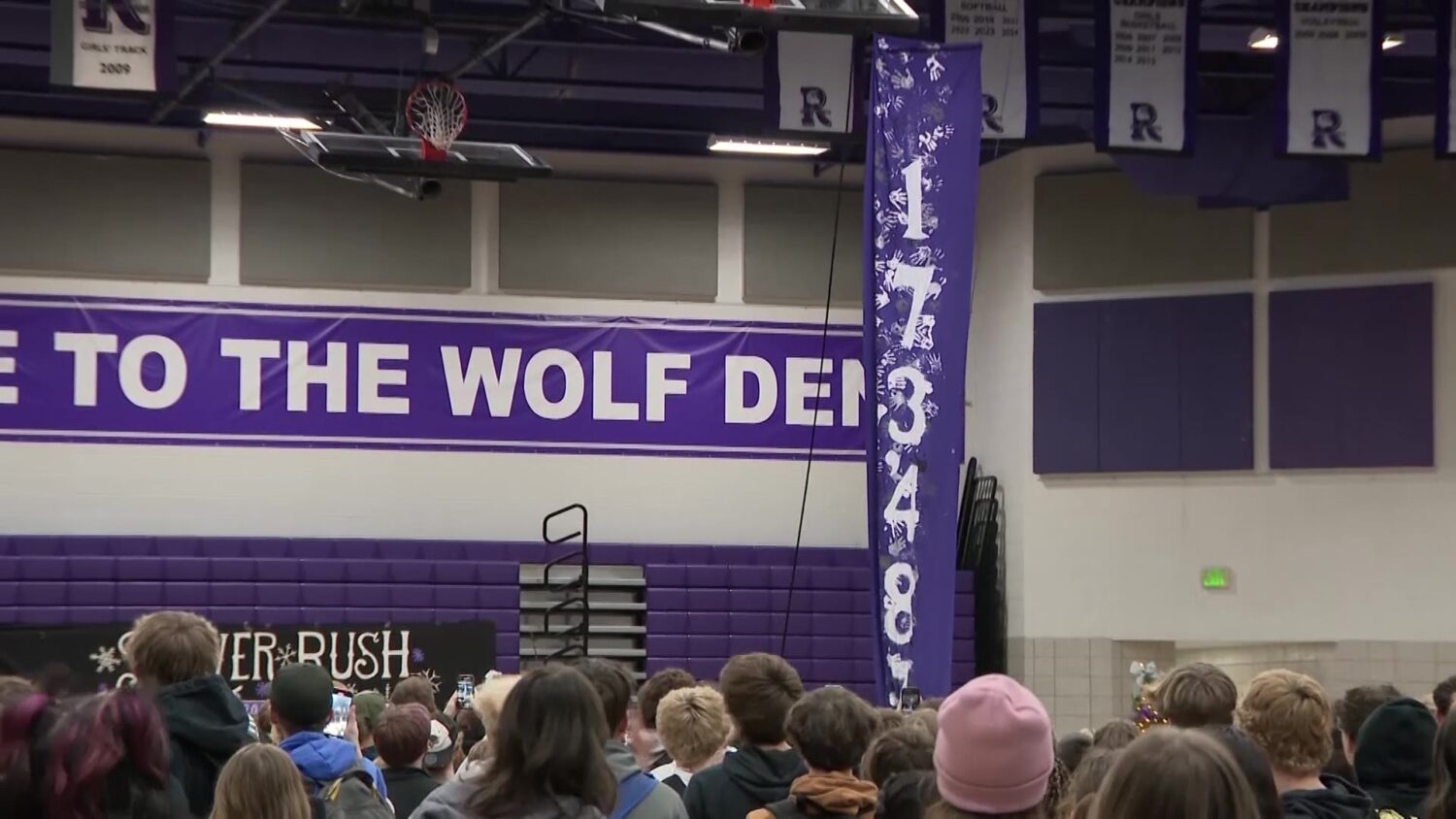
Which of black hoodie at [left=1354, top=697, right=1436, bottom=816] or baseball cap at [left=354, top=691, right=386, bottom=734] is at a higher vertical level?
black hoodie at [left=1354, top=697, right=1436, bottom=816]

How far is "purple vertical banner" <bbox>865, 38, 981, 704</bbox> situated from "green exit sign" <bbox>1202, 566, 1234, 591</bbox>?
6.56 m

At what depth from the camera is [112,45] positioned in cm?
1131

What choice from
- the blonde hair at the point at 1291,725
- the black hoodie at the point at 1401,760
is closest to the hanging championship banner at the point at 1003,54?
the black hoodie at the point at 1401,760

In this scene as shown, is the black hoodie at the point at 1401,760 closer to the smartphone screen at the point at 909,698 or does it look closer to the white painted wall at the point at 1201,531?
the smartphone screen at the point at 909,698

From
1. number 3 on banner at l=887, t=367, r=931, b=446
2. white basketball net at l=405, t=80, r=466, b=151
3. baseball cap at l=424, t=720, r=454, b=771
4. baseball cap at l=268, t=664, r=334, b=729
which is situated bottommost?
baseball cap at l=424, t=720, r=454, b=771

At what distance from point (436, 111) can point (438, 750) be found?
753 centimetres

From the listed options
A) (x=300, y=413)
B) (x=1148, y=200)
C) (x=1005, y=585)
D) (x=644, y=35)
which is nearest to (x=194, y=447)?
(x=300, y=413)

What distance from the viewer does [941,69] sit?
9.73 m

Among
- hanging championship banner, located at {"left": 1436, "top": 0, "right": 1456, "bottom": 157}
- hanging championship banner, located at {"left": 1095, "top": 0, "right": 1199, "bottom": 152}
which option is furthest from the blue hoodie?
hanging championship banner, located at {"left": 1436, "top": 0, "right": 1456, "bottom": 157}

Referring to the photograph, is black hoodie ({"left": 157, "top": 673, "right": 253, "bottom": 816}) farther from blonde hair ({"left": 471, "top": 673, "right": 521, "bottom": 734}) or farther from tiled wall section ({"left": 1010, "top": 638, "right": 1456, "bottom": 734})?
tiled wall section ({"left": 1010, "top": 638, "right": 1456, "bottom": 734})

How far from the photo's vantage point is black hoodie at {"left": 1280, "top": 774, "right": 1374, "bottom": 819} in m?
4.02

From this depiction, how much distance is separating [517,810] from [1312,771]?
1.89m

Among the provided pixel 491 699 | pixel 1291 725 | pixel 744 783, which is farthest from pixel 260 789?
pixel 1291 725

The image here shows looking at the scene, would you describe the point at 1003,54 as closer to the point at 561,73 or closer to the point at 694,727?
the point at 561,73
